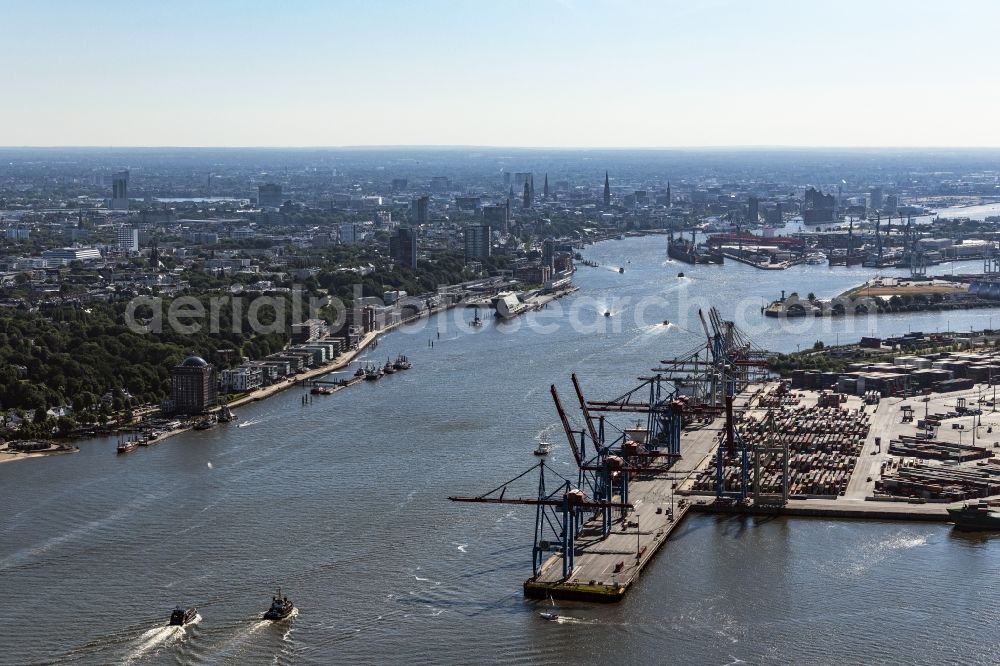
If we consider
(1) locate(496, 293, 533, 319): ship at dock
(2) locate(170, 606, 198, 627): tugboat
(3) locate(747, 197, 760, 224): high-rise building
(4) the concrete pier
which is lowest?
(1) locate(496, 293, 533, 319): ship at dock

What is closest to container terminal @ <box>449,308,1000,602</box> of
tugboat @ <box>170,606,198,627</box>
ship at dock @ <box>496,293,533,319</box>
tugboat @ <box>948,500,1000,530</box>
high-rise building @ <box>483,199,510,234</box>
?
tugboat @ <box>948,500,1000,530</box>

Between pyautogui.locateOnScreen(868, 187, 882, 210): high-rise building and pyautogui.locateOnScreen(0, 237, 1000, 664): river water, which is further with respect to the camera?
pyautogui.locateOnScreen(868, 187, 882, 210): high-rise building

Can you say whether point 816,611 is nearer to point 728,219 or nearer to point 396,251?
point 396,251

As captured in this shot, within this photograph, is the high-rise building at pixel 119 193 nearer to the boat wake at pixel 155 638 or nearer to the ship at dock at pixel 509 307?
the ship at dock at pixel 509 307

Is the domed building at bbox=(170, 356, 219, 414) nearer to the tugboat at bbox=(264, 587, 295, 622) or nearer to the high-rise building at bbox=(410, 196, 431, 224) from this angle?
the tugboat at bbox=(264, 587, 295, 622)

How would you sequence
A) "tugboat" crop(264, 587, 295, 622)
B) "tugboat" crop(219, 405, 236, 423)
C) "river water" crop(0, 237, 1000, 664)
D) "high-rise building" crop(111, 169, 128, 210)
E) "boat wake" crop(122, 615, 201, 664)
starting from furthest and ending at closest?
"high-rise building" crop(111, 169, 128, 210)
"tugboat" crop(219, 405, 236, 423)
"tugboat" crop(264, 587, 295, 622)
"river water" crop(0, 237, 1000, 664)
"boat wake" crop(122, 615, 201, 664)

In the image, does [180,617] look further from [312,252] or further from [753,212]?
[753,212]

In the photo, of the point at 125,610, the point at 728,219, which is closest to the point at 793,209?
the point at 728,219

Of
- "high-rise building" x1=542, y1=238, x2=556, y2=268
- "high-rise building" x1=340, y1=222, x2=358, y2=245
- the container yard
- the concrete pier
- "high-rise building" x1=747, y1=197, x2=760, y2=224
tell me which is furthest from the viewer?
"high-rise building" x1=747, y1=197, x2=760, y2=224
